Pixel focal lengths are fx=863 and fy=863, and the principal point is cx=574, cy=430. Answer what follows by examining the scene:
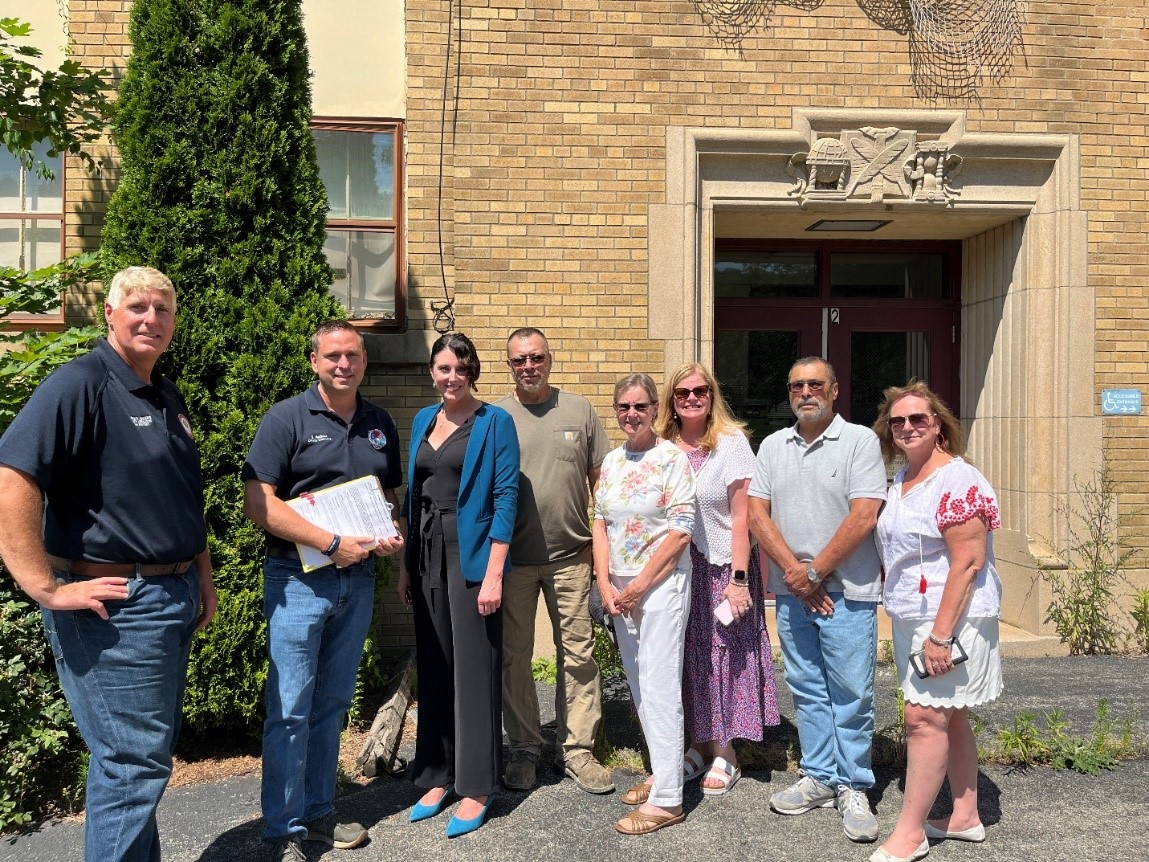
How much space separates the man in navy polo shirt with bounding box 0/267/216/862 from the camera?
269 centimetres

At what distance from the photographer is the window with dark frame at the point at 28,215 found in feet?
20.6

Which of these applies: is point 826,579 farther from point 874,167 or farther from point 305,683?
point 874,167

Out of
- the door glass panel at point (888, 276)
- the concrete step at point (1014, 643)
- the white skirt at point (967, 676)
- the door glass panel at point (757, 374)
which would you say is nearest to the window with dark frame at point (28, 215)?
the concrete step at point (1014, 643)

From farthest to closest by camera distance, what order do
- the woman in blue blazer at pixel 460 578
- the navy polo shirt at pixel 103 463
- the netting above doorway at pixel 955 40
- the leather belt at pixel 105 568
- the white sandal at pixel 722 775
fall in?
1. the netting above doorway at pixel 955 40
2. the white sandal at pixel 722 775
3. the woman in blue blazer at pixel 460 578
4. the leather belt at pixel 105 568
5. the navy polo shirt at pixel 103 463

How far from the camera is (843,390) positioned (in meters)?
7.43

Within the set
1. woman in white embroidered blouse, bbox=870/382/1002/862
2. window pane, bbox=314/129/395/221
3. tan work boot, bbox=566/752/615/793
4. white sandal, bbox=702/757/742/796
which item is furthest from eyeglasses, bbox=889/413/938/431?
window pane, bbox=314/129/395/221

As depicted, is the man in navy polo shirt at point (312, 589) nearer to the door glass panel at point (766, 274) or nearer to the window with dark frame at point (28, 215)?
the window with dark frame at point (28, 215)

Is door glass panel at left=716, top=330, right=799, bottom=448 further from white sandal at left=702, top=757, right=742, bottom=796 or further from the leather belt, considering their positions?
the leather belt

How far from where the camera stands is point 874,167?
636 cm

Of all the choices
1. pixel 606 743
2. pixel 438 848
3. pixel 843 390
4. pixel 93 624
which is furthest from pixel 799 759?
pixel 843 390

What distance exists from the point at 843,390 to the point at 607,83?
3229 millimetres

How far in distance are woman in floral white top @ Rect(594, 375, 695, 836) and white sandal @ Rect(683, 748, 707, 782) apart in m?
0.35

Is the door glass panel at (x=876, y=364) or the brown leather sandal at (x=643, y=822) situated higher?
the door glass panel at (x=876, y=364)

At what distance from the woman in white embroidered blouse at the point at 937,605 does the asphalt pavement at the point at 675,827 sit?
0.27 meters
